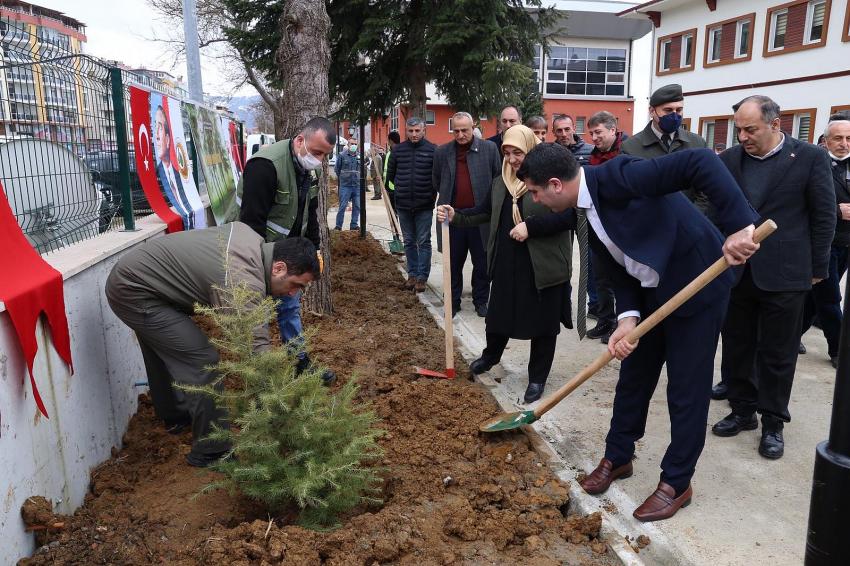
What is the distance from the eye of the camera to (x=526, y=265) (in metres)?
4.48

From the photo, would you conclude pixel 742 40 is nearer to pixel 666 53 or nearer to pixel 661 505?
pixel 666 53

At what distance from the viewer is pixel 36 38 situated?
3420 millimetres

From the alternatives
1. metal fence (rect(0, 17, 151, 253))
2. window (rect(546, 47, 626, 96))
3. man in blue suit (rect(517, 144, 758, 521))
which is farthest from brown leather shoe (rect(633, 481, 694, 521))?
window (rect(546, 47, 626, 96))

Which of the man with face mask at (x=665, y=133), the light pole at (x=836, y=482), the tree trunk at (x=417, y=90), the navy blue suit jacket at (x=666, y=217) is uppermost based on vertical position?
the tree trunk at (x=417, y=90)

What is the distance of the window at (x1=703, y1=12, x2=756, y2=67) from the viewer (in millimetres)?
21734

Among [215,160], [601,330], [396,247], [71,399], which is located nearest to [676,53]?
[396,247]

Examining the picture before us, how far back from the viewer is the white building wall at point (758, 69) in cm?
1814

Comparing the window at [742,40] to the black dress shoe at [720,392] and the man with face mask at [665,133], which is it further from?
the black dress shoe at [720,392]

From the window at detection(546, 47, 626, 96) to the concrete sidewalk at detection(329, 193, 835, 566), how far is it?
34890mm

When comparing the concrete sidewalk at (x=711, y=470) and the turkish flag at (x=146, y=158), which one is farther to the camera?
the turkish flag at (x=146, y=158)

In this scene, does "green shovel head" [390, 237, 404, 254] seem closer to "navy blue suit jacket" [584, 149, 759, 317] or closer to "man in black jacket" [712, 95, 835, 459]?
"man in black jacket" [712, 95, 835, 459]

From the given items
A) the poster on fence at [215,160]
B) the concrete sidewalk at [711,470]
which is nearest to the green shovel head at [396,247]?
the poster on fence at [215,160]

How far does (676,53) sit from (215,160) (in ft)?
73.2

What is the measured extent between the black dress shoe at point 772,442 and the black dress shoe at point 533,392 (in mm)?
1425
